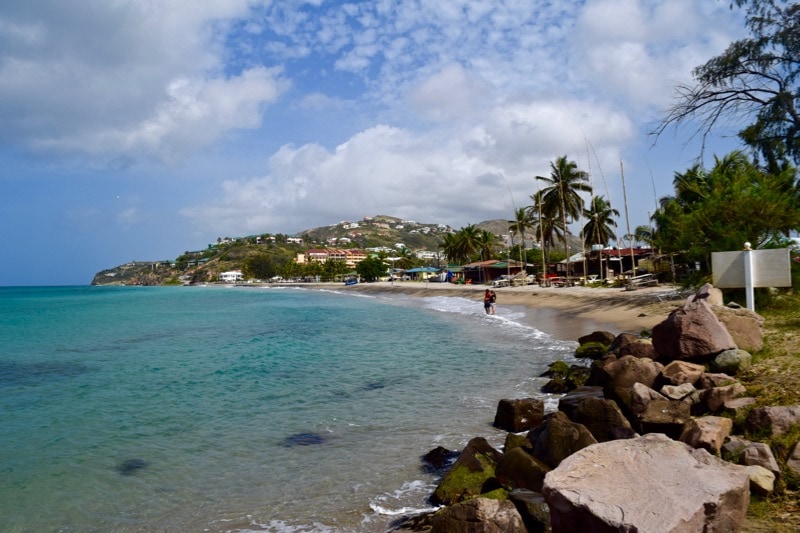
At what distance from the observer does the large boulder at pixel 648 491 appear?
12.4 feet

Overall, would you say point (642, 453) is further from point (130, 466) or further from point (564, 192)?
point (564, 192)

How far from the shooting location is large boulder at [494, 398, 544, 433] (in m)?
9.39

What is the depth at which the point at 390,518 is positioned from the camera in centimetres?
637

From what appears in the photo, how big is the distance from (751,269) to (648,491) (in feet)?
34.4

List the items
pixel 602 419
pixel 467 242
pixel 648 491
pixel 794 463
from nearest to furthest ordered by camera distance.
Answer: pixel 648 491 → pixel 794 463 → pixel 602 419 → pixel 467 242

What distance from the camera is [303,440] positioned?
32.0 feet

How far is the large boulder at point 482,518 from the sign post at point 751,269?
955cm

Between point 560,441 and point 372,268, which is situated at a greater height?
point 372,268

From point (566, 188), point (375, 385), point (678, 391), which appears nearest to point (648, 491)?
point (678, 391)

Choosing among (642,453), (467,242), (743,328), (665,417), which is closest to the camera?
(642,453)

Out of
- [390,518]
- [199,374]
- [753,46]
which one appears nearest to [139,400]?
[199,374]

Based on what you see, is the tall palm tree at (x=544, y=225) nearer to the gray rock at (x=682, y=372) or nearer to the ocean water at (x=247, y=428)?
the ocean water at (x=247, y=428)

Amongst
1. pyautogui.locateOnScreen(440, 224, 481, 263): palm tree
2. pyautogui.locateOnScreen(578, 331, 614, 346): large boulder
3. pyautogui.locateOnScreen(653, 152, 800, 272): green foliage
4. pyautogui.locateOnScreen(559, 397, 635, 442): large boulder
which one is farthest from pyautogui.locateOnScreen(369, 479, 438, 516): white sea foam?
pyautogui.locateOnScreen(440, 224, 481, 263): palm tree

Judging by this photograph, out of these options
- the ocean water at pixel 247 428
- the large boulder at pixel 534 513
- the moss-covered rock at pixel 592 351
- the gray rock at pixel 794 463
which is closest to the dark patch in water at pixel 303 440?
the ocean water at pixel 247 428
